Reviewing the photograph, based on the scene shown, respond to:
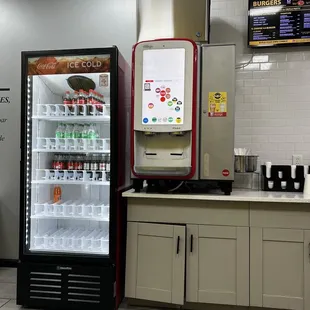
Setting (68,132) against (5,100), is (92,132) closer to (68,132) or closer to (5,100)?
(68,132)

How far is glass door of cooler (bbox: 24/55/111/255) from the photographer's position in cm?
274

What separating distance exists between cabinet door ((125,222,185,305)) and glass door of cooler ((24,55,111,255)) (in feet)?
0.94

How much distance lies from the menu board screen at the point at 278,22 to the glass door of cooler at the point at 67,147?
1.47 meters

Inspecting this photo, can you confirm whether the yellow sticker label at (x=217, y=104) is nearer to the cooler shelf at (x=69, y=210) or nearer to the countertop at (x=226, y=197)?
the countertop at (x=226, y=197)

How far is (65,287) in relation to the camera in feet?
8.70

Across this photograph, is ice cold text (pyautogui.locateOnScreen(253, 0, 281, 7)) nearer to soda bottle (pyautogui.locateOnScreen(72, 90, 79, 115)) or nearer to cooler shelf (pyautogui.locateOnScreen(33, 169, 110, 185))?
soda bottle (pyautogui.locateOnScreen(72, 90, 79, 115))

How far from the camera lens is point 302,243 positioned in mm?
2455

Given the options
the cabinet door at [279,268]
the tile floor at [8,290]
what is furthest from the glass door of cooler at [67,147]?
the cabinet door at [279,268]

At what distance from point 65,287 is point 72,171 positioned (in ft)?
3.09

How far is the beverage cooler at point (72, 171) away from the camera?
262 centimetres

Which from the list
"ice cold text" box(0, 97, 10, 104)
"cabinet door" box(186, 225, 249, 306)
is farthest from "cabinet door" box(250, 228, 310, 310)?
"ice cold text" box(0, 97, 10, 104)

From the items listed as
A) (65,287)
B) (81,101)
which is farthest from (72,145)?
(65,287)

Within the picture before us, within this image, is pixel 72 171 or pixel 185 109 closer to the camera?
pixel 185 109

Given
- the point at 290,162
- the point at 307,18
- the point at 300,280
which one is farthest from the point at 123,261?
the point at 307,18
